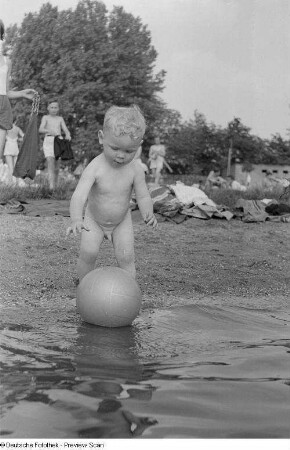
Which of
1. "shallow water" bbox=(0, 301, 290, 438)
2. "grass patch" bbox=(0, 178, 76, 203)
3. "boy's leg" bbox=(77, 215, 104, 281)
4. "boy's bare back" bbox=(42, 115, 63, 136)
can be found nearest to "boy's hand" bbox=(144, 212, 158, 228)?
"boy's leg" bbox=(77, 215, 104, 281)

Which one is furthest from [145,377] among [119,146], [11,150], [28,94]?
[11,150]

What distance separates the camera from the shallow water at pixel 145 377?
10.3ft

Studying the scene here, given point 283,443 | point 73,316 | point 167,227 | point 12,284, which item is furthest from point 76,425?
point 167,227

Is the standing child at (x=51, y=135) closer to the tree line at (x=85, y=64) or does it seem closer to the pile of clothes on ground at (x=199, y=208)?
the pile of clothes on ground at (x=199, y=208)

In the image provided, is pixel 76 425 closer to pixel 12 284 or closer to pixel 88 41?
pixel 12 284

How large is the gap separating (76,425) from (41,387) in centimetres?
63

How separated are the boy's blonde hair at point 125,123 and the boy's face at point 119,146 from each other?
0.12 ft

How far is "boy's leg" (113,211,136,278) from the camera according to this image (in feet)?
20.3

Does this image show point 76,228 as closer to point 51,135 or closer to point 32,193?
point 32,193

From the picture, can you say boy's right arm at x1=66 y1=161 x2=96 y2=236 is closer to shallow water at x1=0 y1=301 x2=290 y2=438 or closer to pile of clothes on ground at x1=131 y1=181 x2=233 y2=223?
shallow water at x1=0 y1=301 x2=290 y2=438

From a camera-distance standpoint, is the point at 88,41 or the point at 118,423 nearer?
the point at 118,423

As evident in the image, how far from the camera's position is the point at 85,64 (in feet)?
139

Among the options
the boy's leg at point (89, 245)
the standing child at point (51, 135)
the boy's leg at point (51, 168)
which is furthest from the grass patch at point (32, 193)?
the boy's leg at point (89, 245)

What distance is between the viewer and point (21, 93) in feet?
30.7
